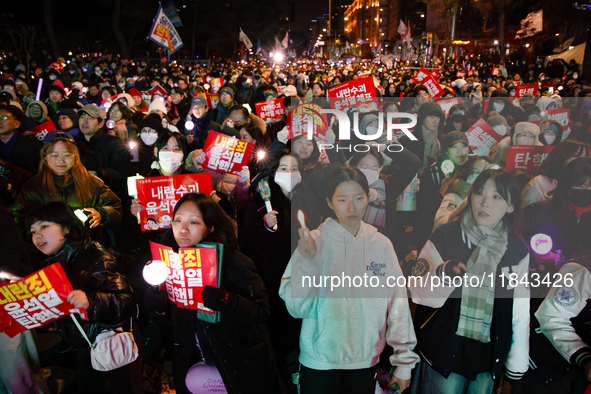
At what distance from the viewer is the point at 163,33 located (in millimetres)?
13945

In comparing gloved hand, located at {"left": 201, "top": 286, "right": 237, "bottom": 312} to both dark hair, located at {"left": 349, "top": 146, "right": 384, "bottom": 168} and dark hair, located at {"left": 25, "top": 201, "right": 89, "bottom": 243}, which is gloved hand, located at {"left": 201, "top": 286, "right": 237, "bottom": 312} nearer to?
dark hair, located at {"left": 25, "top": 201, "right": 89, "bottom": 243}

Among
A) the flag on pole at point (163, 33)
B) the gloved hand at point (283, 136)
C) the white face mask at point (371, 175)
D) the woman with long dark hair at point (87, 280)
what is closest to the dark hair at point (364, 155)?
the white face mask at point (371, 175)

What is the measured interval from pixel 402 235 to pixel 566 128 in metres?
4.20

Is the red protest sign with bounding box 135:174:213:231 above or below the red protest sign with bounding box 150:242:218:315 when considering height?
above

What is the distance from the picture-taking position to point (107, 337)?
246cm

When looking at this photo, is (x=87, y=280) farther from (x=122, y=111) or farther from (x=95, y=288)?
(x=122, y=111)

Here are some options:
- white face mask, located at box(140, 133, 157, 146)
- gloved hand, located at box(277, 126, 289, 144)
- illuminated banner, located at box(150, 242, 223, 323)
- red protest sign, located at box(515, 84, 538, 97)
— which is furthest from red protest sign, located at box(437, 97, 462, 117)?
illuminated banner, located at box(150, 242, 223, 323)

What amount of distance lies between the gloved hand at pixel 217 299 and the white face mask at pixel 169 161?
206cm

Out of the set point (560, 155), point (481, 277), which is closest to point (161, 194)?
point (481, 277)

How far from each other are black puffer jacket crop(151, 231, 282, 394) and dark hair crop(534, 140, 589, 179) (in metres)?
2.85

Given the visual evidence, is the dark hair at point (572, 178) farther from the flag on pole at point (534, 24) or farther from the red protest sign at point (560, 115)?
A: the flag on pole at point (534, 24)

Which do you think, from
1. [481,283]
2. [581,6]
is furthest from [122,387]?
[581,6]

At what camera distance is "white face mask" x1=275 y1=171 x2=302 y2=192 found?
140 inches

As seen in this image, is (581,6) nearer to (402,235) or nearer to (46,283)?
(402,235)
